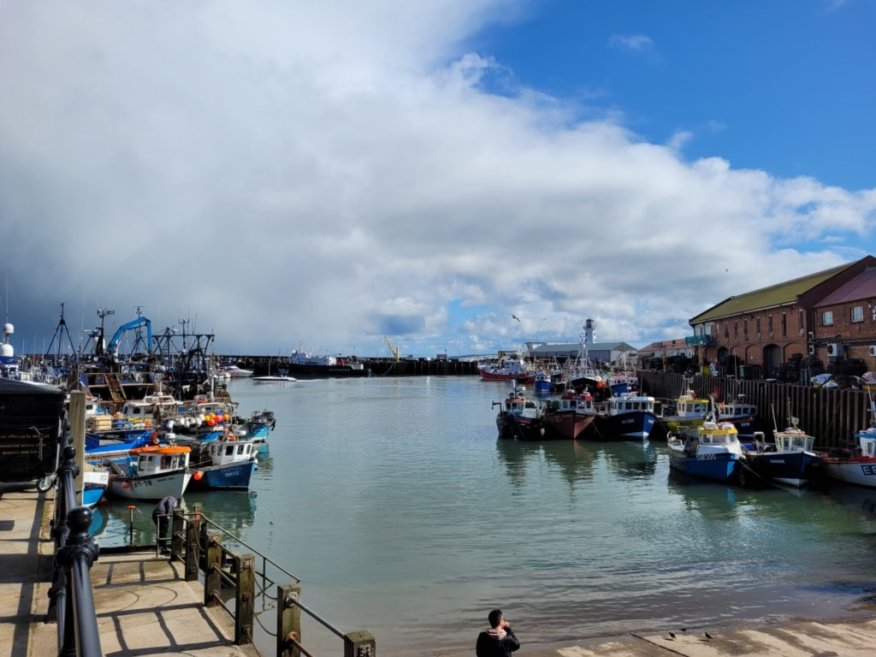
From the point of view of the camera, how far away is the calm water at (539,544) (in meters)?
17.4

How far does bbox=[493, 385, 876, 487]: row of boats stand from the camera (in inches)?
1308

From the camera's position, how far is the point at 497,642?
911 centimetres

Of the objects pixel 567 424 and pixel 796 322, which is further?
pixel 796 322

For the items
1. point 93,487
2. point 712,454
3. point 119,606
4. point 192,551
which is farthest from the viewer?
point 712,454

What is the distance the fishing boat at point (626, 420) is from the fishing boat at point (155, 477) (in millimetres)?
35458

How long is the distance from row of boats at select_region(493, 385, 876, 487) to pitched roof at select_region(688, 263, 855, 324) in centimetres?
1765

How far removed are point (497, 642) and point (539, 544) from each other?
1581 cm

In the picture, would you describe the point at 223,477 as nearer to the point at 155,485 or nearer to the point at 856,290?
the point at 155,485

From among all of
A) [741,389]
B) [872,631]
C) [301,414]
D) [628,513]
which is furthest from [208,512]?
[301,414]

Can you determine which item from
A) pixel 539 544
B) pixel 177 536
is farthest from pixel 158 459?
pixel 539 544

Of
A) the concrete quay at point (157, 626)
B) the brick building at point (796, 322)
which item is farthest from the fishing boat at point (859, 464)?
the brick building at point (796, 322)

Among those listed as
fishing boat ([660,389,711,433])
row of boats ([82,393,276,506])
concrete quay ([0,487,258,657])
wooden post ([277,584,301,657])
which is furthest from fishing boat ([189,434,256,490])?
fishing boat ([660,389,711,433])

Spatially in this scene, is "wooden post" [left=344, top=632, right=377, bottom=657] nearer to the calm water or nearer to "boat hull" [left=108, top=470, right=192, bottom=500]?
the calm water

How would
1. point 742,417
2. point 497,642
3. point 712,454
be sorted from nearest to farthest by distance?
1. point 497,642
2. point 712,454
3. point 742,417
